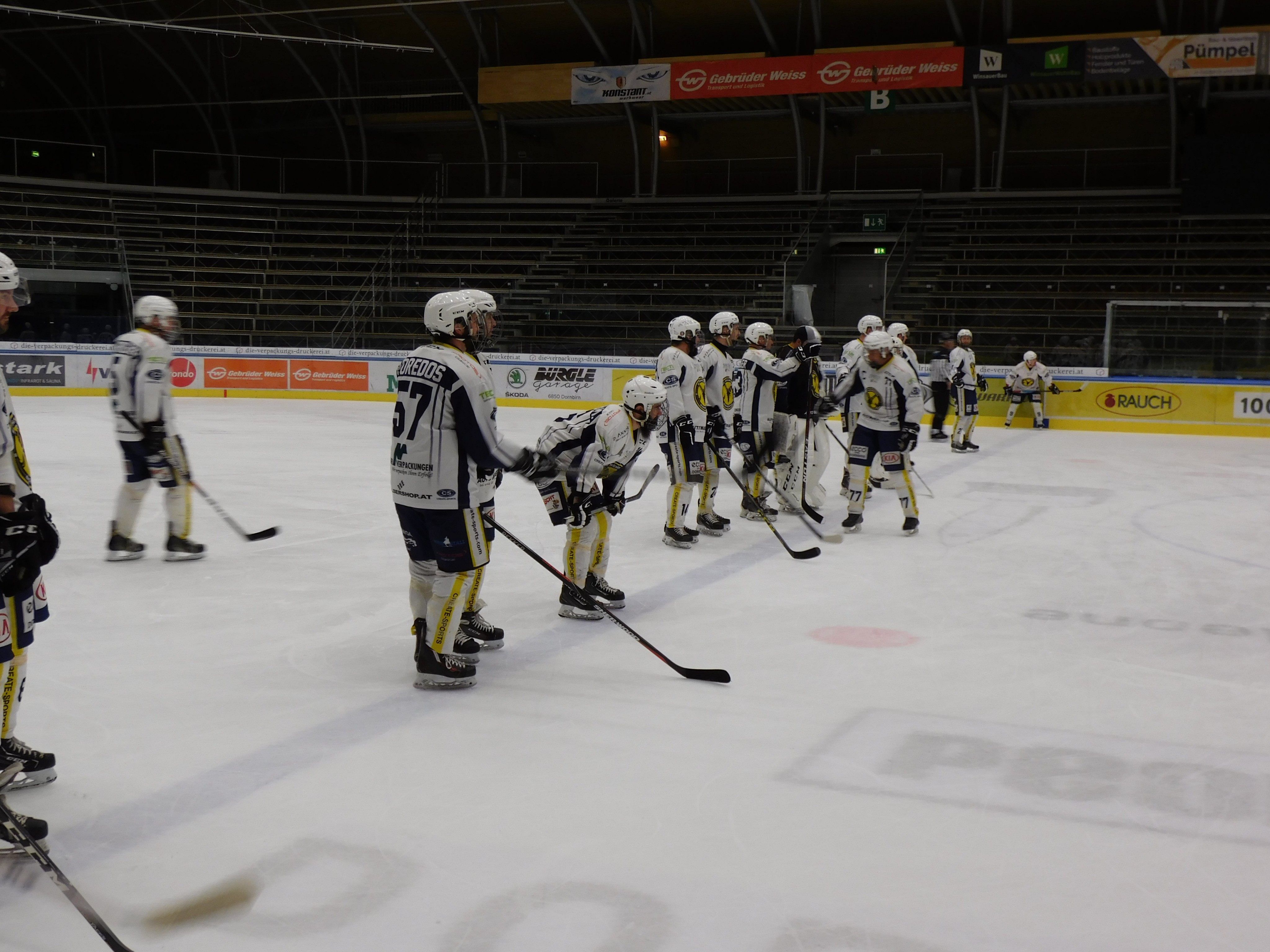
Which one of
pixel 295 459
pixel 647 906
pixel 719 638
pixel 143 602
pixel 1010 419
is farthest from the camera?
pixel 1010 419

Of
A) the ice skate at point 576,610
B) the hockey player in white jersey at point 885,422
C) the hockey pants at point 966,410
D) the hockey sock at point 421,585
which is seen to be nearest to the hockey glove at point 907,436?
the hockey player in white jersey at point 885,422

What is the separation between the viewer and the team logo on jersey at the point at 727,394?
8.02 m

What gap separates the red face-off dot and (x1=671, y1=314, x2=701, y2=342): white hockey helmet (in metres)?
2.95

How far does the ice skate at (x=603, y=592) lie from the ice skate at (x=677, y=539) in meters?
1.72

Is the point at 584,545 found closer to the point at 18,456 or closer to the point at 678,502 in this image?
the point at 678,502

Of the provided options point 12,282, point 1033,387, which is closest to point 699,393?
point 12,282

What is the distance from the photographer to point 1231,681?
15.3ft

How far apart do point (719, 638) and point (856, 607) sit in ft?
3.35

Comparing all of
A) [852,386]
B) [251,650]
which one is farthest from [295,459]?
[251,650]

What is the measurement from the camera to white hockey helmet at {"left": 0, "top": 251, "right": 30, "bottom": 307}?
3.16 metres

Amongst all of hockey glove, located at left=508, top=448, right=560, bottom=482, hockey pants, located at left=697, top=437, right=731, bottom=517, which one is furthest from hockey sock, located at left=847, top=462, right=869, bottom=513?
hockey glove, located at left=508, top=448, right=560, bottom=482

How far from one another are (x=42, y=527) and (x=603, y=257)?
21514 mm

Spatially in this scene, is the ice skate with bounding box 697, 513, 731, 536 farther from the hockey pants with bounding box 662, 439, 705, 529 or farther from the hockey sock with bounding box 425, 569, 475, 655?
the hockey sock with bounding box 425, 569, 475, 655

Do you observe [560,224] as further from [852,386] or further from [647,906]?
[647,906]
